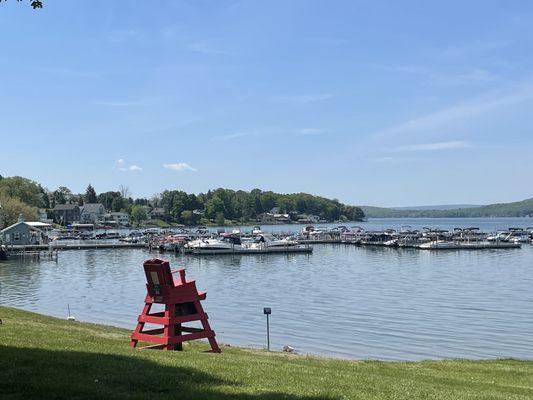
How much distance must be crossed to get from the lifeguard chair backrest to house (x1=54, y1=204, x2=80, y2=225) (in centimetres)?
18386

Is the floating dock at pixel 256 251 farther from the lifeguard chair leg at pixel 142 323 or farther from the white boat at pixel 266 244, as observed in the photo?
the lifeguard chair leg at pixel 142 323

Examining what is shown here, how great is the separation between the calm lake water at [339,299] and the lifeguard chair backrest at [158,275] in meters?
10.5

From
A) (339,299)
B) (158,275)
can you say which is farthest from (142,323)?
(339,299)

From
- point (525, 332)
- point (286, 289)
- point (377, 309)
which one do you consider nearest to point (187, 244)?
point (286, 289)

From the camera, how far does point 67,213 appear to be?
190 m

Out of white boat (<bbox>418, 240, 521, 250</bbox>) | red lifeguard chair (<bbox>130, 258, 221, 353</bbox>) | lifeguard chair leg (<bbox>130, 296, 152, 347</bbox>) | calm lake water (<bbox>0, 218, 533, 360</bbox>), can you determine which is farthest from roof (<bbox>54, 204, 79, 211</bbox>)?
red lifeguard chair (<bbox>130, 258, 221, 353</bbox>)

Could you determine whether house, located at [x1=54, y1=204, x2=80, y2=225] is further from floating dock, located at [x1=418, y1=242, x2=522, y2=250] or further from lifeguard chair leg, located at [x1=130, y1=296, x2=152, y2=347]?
lifeguard chair leg, located at [x1=130, y1=296, x2=152, y2=347]

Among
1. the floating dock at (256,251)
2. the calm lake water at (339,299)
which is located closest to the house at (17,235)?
the calm lake water at (339,299)

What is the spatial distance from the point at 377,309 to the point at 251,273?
2687 cm

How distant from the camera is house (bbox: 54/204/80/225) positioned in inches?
7441

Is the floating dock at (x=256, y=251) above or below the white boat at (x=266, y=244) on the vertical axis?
below

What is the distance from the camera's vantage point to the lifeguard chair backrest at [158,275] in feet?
43.0

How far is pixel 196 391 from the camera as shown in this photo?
26.1 feet

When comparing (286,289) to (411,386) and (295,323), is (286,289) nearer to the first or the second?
(295,323)
